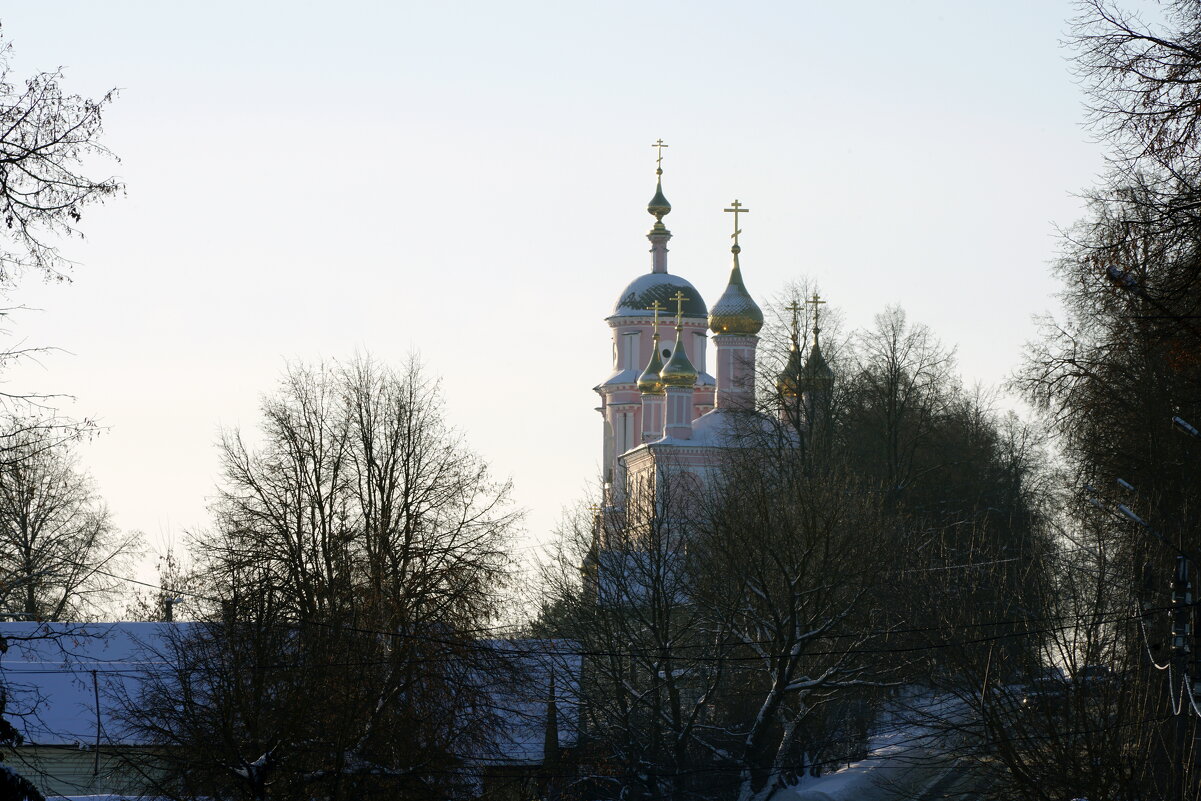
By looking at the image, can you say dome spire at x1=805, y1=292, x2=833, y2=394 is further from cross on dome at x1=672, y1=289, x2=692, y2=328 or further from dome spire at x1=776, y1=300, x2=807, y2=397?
cross on dome at x1=672, y1=289, x2=692, y2=328

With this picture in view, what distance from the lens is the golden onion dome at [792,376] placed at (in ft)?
154

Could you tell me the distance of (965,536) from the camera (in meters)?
44.5

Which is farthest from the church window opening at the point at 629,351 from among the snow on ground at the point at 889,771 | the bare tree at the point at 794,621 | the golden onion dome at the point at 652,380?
the snow on ground at the point at 889,771

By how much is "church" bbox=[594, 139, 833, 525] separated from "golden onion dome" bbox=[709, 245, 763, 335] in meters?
0.04

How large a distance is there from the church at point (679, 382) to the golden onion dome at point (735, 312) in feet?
0.12

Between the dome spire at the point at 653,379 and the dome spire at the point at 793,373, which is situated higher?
the dome spire at the point at 653,379

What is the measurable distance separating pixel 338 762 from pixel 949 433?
30130 mm

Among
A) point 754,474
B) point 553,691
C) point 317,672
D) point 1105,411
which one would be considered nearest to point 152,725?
point 317,672

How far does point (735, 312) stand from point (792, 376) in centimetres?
1803

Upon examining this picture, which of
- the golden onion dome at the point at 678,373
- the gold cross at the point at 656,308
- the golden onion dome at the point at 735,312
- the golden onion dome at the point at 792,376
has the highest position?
the gold cross at the point at 656,308

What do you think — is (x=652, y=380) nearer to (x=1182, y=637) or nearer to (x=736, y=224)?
(x=736, y=224)

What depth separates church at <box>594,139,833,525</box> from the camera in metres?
47.6

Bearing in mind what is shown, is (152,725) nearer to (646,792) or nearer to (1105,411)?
(646,792)

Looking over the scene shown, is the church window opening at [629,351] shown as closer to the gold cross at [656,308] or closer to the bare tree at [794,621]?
the gold cross at [656,308]
